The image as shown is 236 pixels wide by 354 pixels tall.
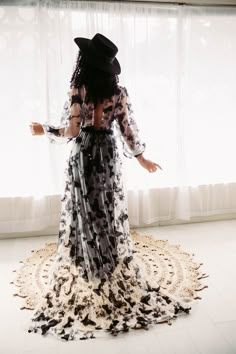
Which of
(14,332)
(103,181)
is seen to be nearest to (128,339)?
(14,332)

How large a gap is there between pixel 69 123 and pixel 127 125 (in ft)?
1.19

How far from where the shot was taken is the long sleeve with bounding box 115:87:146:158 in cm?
226

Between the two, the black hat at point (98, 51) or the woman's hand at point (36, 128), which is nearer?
the black hat at point (98, 51)

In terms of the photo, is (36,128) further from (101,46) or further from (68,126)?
(101,46)

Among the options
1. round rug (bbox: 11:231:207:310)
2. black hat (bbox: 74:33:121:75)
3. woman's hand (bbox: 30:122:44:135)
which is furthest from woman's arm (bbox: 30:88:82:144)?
round rug (bbox: 11:231:207:310)

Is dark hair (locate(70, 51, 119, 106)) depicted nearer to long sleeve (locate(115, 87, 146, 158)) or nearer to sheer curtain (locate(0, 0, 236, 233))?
long sleeve (locate(115, 87, 146, 158))

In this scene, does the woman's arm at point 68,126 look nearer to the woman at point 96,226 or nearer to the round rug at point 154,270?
the woman at point 96,226

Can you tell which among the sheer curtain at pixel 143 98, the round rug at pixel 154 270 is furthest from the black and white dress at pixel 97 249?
the sheer curtain at pixel 143 98

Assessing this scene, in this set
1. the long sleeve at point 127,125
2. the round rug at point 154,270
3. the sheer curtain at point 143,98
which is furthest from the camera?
the sheer curtain at point 143,98

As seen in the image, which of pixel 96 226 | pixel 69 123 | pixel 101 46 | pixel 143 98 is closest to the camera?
pixel 101 46

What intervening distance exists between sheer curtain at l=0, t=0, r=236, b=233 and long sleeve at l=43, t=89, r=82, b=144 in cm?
114

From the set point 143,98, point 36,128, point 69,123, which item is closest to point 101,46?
point 69,123

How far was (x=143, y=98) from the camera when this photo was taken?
348 centimetres

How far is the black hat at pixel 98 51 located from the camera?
203cm
